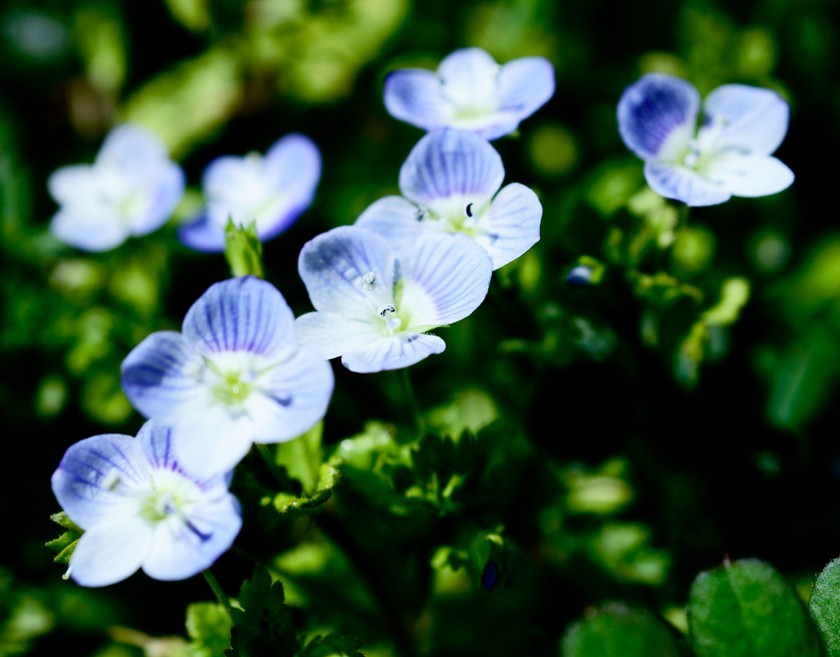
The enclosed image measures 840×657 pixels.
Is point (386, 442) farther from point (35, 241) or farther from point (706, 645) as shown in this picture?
point (35, 241)

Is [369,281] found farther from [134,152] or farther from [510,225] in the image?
[134,152]

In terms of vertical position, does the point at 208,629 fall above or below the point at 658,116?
below

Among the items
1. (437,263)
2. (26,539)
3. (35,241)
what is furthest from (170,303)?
(437,263)

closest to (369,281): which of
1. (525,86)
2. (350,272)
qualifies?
(350,272)

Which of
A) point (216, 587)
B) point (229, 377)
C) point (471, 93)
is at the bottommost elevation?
point (216, 587)

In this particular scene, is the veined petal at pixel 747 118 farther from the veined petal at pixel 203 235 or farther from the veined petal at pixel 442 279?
the veined petal at pixel 203 235

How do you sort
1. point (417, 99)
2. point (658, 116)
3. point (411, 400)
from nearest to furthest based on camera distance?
point (411, 400) < point (658, 116) < point (417, 99)

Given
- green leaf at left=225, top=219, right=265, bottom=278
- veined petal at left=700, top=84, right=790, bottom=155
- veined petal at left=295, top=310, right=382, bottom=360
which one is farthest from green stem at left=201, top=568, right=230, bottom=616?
veined petal at left=700, top=84, right=790, bottom=155
